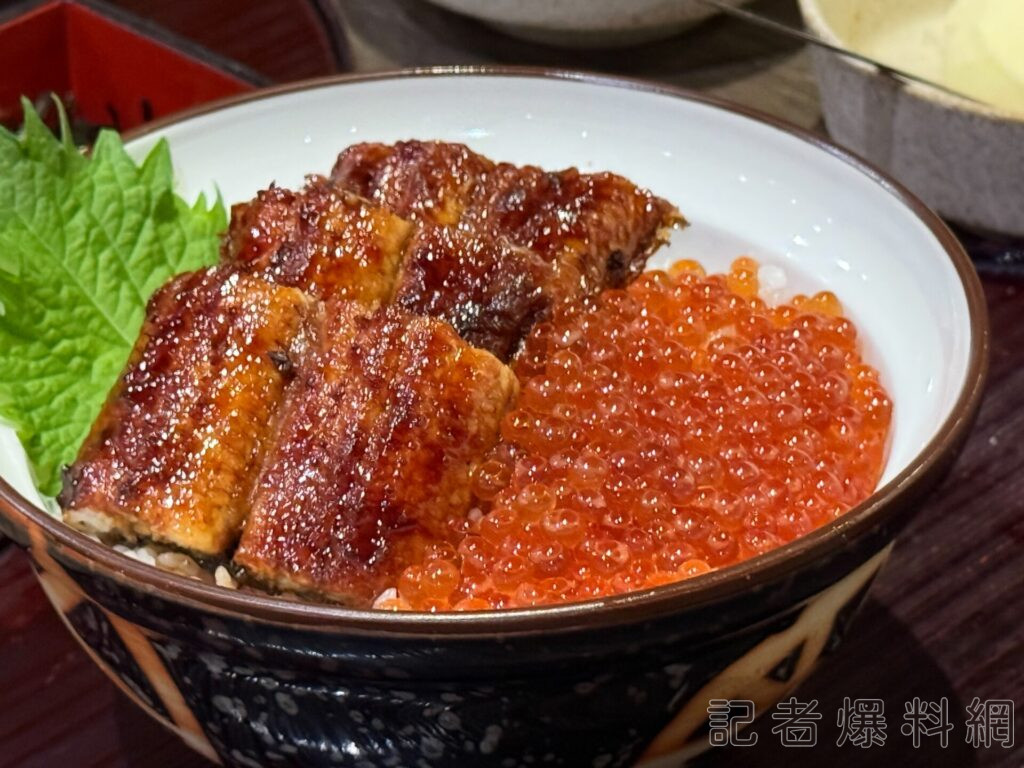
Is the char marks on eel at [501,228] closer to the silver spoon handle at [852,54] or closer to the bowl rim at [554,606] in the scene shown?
the bowl rim at [554,606]

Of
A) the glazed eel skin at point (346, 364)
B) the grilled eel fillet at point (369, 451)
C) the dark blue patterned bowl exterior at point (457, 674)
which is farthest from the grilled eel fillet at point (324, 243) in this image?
the dark blue patterned bowl exterior at point (457, 674)

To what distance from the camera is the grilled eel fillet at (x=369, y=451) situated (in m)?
1.19

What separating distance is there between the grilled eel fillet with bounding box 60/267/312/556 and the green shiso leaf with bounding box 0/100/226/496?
19 centimetres

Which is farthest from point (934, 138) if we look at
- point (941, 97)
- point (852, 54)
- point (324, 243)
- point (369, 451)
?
point (369, 451)

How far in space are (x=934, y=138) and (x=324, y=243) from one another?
1.26 metres

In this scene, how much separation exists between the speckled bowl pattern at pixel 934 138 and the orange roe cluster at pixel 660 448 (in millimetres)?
703

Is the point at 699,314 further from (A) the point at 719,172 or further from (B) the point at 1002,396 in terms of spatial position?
(B) the point at 1002,396

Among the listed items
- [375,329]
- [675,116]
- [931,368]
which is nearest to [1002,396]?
[931,368]

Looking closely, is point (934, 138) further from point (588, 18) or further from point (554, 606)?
point (554, 606)

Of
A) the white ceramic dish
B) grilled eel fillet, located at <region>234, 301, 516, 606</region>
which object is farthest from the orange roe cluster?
the white ceramic dish

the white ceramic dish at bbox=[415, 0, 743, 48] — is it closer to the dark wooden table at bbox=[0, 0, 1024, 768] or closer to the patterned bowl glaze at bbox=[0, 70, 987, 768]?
the dark wooden table at bbox=[0, 0, 1024, 768]

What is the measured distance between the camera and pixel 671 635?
0.94 meters

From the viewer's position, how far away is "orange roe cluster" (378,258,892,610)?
119 centimetres

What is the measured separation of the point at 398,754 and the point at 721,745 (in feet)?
1.26
